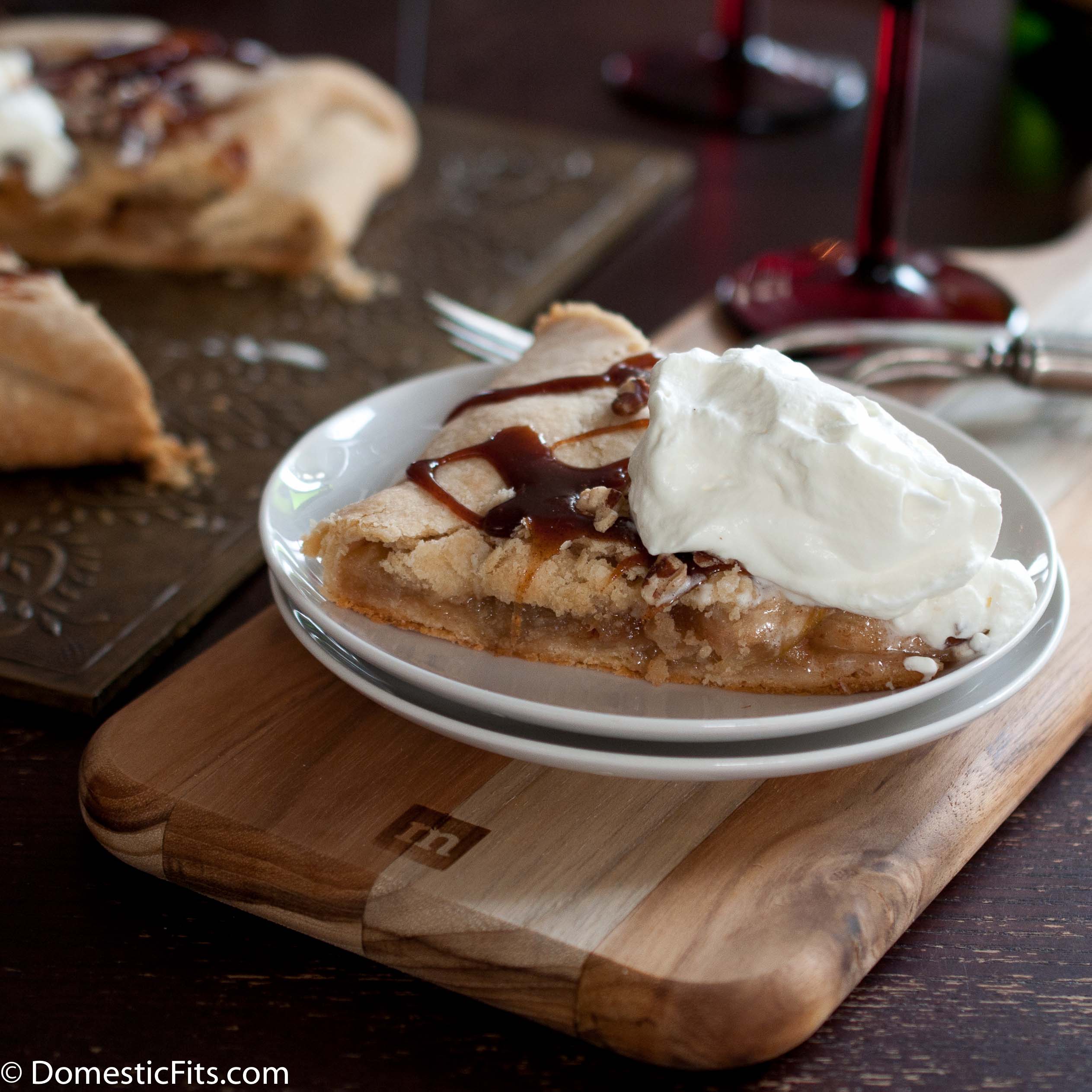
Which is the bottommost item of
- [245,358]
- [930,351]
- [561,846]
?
[245,358]

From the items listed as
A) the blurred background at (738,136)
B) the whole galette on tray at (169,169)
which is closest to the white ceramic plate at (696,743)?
the blurred background at (738,136)

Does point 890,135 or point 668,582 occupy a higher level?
point 890,135

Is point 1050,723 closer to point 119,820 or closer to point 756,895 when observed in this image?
point 756,895

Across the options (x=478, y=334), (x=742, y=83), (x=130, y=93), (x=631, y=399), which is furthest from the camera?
(x=742, y=83)

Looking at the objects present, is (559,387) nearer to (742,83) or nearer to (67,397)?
(67,397)

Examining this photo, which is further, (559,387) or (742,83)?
(742,83)

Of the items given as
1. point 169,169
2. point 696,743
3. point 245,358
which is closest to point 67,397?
point 245,358
